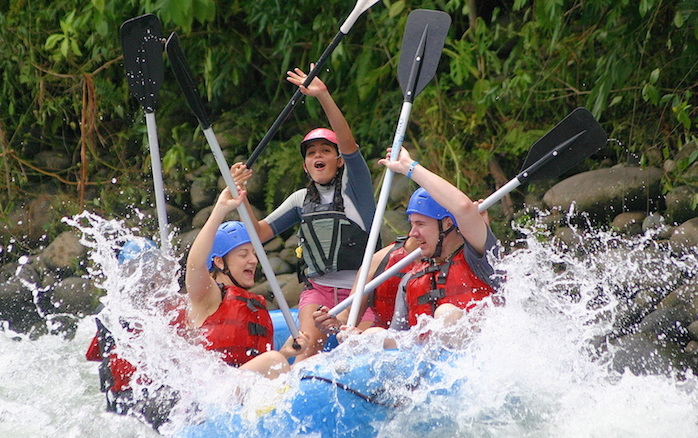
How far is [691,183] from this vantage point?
4859 millimetres

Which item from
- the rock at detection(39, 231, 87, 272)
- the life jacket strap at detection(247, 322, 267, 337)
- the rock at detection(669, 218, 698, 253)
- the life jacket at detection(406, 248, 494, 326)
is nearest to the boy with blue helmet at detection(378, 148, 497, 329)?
the life jacket at detection(406, 248, 494, 326)

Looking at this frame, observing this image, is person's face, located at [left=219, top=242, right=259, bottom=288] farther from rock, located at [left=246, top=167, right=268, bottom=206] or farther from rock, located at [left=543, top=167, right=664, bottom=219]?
rock, located at [left=246, top=167, right=268, bottom=206]

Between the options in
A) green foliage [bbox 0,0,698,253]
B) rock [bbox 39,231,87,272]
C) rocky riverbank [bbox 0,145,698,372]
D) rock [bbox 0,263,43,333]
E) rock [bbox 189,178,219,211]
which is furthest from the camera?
rock [bbox 189,178,219,211]

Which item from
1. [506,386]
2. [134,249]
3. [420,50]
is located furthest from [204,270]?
[420,50]

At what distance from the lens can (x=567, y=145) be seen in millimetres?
3648

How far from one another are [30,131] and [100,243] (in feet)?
14.1

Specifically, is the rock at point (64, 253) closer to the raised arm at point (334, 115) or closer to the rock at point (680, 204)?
the raised arm at point (334, 115)

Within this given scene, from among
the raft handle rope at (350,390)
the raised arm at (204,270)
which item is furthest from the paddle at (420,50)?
the raft handle rope at (350,390)

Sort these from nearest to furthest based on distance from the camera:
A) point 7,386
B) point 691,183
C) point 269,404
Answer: point 269,404, point 7,386, point 691,183

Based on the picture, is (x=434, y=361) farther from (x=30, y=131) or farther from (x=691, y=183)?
(x=30, y=131)

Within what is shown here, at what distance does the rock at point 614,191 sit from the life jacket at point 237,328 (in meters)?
2.49

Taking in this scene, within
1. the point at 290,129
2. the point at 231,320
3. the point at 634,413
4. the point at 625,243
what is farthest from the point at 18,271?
the point at 634,413

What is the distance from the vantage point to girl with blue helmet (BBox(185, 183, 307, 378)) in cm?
317

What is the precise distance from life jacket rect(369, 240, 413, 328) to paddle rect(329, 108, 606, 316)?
157 mm
